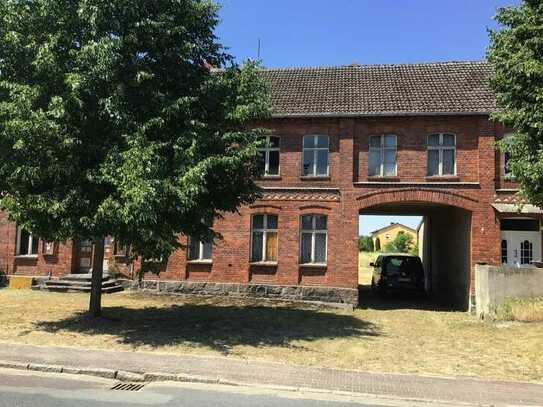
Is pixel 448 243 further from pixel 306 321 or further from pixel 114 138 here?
pixel 114 138

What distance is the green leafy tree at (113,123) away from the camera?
1124 centimetres

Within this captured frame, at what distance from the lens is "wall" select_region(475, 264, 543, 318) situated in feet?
52.3

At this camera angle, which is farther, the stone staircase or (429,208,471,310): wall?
the stone staircase

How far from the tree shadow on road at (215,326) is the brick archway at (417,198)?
4.74 metres

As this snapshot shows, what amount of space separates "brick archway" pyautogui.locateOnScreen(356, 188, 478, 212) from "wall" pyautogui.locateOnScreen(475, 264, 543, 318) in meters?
3.66

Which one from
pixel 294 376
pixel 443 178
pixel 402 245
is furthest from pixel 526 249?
pixel 402 245

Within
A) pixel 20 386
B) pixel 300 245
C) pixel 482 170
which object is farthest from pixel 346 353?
pixel 482 170

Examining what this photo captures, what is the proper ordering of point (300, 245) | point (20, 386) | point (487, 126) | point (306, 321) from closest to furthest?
point (20, 386) < point (306, 321) < point (487, 126) < point (300, 245)

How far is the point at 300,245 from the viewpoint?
21000 millimetres

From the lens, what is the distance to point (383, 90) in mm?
21828

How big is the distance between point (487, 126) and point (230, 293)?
37.7ft

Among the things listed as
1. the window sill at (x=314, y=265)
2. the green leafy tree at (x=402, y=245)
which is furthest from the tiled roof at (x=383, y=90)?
the green leafy tree at (x=402, y=245)

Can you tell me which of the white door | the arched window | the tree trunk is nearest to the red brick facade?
the white door

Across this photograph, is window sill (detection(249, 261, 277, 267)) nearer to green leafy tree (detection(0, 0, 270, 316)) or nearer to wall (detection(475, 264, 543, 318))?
wall (detection(475, 264, 543, 318))
